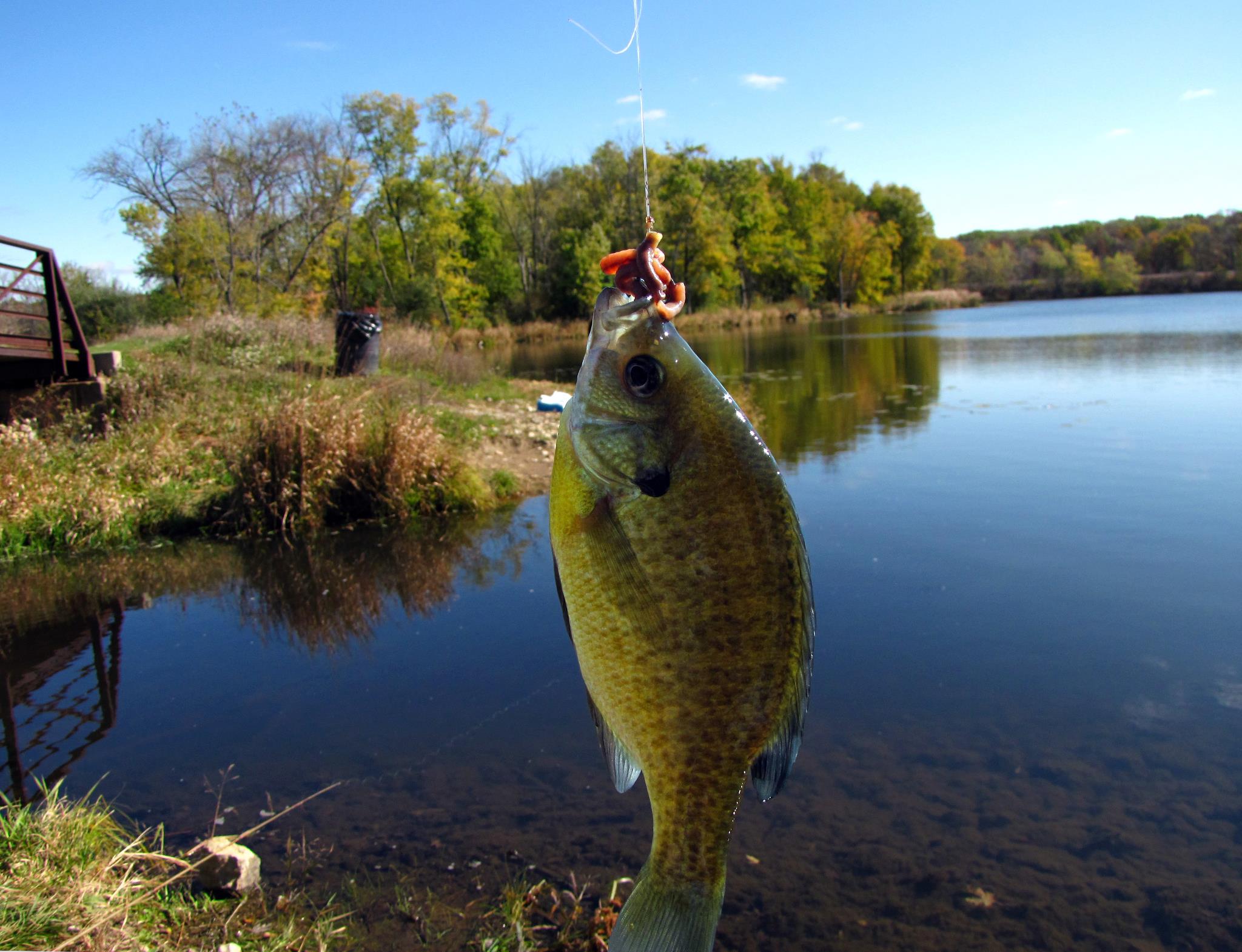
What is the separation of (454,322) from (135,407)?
3931cm

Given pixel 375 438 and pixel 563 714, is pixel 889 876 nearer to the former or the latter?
pixel 563 714

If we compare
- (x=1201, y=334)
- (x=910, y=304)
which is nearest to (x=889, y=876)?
(x=1201, y=334)

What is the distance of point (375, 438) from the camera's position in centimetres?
1139

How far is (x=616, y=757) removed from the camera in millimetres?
1627

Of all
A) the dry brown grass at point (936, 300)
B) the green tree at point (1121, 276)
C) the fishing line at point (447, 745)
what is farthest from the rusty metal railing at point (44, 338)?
the green tree at point (1121, 276)

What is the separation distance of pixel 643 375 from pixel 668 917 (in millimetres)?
977

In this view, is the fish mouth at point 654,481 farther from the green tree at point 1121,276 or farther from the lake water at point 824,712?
the green tree at point 1121,276

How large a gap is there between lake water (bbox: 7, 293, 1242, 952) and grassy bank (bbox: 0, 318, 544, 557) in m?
Answer: 0.62

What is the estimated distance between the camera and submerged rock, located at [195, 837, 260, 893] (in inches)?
161

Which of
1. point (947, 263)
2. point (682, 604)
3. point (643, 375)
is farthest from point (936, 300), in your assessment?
point (682, 604)

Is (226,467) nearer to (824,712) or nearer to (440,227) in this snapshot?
(824,712)

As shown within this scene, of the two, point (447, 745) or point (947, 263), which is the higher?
point (947, 263)

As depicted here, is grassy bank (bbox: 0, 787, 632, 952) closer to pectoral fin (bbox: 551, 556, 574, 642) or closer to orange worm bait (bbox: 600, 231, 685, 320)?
pectoral fin (bbox: 551, 556, 574, 642)

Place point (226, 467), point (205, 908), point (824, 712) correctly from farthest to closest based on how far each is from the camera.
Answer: point (226, 467) → point (824, 712) → point (205, 908)
